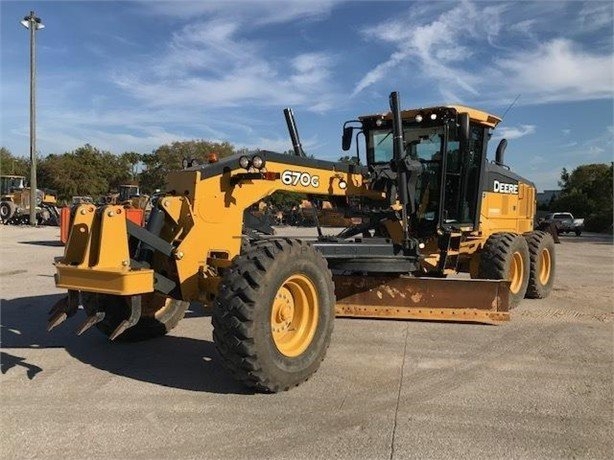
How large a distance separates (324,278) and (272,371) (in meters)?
1.00

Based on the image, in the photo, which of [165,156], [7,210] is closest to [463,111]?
[7,210]

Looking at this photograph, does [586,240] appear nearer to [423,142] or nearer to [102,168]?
[423,142]

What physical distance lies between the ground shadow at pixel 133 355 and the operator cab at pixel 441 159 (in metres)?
3.37

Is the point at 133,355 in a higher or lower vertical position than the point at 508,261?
lower

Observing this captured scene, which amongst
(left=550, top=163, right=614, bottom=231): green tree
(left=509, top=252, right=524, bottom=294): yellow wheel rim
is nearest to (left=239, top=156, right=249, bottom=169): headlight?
(left=509, top=252, right=524, bottom=294): yellow wheel rim

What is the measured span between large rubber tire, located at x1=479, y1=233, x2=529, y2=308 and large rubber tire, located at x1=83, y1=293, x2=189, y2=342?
14.0ft

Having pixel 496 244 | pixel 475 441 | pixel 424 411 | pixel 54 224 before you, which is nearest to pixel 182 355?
pixel 424 411

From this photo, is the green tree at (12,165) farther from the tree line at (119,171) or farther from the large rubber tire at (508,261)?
the large rubber tire at (508,261)

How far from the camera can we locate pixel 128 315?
5.43m

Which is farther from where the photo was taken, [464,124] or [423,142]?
[423,142]

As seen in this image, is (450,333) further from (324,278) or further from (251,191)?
(251,191)

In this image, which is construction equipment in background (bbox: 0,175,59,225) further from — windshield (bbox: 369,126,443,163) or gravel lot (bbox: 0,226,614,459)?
windshield (bbox: 369,126,443,163)

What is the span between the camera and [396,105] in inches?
248

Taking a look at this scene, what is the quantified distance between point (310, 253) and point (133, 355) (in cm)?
213
